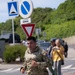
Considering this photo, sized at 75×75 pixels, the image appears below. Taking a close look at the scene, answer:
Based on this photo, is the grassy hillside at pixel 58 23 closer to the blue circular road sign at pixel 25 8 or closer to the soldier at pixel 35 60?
the blue circular road sign at pixel 25 8

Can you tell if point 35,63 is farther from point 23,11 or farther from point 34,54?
point 23,11

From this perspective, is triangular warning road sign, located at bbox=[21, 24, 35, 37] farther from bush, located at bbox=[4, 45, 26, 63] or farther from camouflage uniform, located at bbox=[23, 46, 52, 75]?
bush, located at bbox=[4, 45, 26, 63]

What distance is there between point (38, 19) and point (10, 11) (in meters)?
100.0

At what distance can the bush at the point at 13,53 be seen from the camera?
2691cm

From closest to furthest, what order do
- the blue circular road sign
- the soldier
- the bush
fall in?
the soldier
the blue circular road sign
the bush

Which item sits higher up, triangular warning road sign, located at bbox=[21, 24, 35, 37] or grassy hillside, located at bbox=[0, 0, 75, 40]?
triangular warning road sign, located at bbox=[21, 24, 35, 37]

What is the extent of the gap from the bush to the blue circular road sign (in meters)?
14.2

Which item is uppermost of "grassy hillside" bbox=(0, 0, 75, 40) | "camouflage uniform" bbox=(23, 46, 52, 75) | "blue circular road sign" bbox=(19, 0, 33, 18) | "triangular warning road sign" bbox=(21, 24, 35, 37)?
"blue circular road sign" bbox=(19, 0, 33, 18)

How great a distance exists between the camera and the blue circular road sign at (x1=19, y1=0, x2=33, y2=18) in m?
12.4

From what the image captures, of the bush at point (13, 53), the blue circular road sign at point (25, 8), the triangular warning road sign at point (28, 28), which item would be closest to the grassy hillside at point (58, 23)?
the bush at point (13, 53)

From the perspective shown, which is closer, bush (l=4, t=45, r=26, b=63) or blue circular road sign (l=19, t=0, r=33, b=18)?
blue circular road sign (l=19, t=0, r=33, b=18)

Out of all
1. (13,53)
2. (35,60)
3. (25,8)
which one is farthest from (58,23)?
(35,60)

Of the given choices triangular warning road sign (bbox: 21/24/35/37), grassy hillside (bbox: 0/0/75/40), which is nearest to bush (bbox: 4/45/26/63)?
triangular warning road sign (bbox: 21/24/35/37)

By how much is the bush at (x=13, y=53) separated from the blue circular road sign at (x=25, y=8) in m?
14.2
